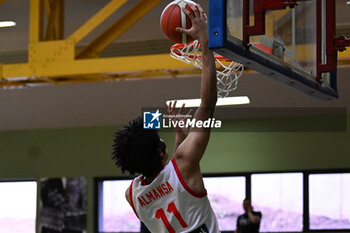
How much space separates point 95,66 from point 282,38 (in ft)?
16.2

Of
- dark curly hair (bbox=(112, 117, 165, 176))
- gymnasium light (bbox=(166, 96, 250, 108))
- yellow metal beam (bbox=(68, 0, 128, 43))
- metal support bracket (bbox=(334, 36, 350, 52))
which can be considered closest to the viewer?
dark curly hair (bbox=(112, 117, 165, 176))

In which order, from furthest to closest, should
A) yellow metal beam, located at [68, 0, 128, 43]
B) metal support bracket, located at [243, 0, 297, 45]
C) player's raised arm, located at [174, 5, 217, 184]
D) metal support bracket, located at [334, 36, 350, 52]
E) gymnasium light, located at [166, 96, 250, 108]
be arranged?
gymnasium light, located at [166, 96, 250, 108] < yellow metal beam, located at [68, 0, 128, 43] < metal support bracket, located at [334, 36, 350, 52] < metal support bracket, located at [243, 0, 297, 45] < player's raised arm, located at [174, 5, 217, 184]

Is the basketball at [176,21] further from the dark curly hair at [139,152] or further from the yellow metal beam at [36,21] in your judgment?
the yellow metal beam at [36,21]

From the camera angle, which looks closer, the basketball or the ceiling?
the basketball

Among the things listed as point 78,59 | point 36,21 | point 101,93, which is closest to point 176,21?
point 78,59

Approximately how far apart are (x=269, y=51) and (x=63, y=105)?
33.9ft

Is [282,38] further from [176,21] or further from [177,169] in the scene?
[177,169]

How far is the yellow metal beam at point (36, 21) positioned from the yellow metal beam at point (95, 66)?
401 mm

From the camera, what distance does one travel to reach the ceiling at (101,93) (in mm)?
12094

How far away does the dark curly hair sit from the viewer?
383cm

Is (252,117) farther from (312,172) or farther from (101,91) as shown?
(101,91)

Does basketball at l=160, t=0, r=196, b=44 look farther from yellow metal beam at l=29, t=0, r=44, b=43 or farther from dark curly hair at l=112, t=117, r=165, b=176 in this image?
yellow metal beam at l=29, t=0, r=44, b=43

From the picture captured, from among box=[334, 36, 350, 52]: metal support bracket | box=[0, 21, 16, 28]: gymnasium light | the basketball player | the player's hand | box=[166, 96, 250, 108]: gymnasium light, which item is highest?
box=[0, 21, 16, 28]: gymnasium light

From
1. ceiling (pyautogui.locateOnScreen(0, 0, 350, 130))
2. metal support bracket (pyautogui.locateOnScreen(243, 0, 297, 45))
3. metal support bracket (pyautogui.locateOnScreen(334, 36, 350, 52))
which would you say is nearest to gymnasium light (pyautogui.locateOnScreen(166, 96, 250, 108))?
ceiling (pyautogui.locateOnScreen(0, 0, 350, 130))
